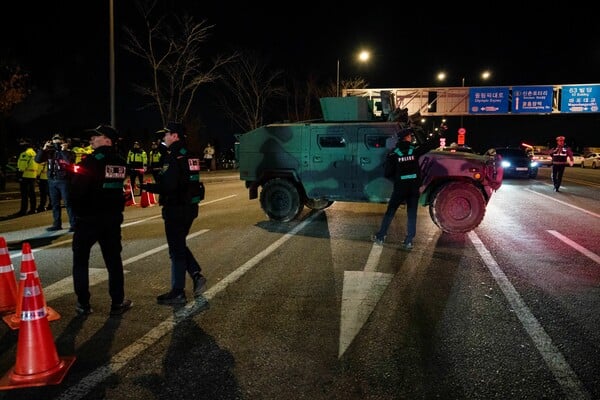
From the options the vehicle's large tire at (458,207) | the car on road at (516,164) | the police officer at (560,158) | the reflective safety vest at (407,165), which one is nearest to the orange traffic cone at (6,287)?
the reflective safety vest at (407,165)

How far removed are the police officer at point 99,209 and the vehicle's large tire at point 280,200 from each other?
5.76m

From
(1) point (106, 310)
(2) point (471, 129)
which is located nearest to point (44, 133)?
(1) point (106, 310)

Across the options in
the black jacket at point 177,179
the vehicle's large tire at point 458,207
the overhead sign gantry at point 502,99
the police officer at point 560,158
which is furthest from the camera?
the overhead sign gantry at point 502,99

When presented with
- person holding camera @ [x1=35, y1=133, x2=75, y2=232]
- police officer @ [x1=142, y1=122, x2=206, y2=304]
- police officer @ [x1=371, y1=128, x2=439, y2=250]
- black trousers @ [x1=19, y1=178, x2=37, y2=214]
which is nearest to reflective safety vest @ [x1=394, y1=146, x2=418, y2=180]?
police officer @ [x1=371, y1=128, x2=439, y2=250]

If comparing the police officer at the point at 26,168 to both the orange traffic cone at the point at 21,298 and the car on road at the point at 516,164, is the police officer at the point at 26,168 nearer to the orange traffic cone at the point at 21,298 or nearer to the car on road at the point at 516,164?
the orange traffic cone at the point at 21,298

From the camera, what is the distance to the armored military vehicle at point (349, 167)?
9.21 m

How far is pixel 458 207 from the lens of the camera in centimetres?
923

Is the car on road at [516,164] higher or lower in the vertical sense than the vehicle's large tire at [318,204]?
higher

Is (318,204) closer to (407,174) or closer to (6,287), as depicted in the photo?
(407,174)

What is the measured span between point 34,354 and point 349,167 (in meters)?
7.39

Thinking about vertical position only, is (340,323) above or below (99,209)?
below

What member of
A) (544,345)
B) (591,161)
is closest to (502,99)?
(591,161)

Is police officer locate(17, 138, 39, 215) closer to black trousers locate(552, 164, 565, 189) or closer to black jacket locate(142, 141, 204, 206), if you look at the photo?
black jacket locate(142, 141, 204, 206)

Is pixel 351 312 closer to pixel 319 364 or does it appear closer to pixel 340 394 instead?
pixel 319 364
